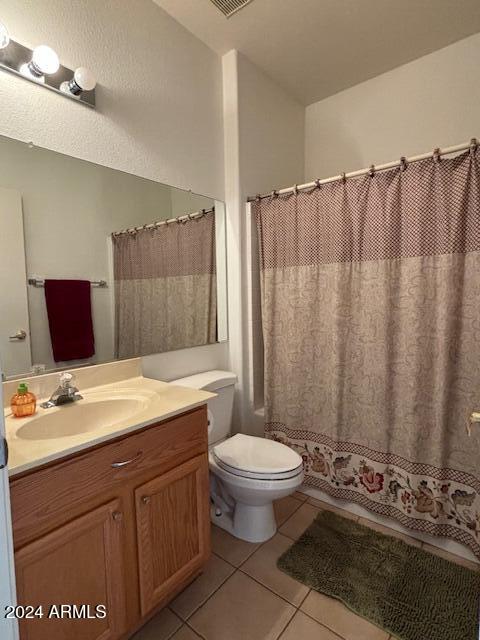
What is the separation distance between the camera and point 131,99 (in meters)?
1.52

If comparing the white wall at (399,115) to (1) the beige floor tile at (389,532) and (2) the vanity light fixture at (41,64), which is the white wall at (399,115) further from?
(1) the beige floor tile at (389,532)

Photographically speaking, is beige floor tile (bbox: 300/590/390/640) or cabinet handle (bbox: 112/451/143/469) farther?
beige floor tile (bbox: 300/590/390/640)

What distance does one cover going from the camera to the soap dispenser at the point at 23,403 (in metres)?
1.09

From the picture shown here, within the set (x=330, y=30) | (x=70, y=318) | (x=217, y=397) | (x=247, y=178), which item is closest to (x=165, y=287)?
(x=70, y=318)

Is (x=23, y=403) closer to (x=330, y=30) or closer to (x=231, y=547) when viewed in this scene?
(x=231, y=547)

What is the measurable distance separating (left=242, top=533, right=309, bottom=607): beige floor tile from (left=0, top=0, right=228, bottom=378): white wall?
96 centimetres

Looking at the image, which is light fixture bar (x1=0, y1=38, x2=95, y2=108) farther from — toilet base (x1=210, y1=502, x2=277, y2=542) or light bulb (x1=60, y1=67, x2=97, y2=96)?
toilet base (x1=210, y1=502, x2=277, y2=542)

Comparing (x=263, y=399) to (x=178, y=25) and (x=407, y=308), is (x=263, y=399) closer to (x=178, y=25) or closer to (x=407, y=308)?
(x=407, y=308)

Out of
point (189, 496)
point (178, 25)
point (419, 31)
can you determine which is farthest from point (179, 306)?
point (419, 31)

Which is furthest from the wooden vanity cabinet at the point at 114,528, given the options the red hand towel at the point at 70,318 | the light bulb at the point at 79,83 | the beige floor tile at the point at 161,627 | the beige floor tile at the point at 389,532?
the light bulb at the point at 79,83

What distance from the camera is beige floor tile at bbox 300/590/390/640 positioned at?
116 centimetres

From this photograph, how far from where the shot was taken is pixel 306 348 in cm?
190

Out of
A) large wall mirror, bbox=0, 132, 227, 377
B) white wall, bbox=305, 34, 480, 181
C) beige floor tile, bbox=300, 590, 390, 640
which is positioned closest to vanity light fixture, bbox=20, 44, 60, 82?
large wall mirror, bbox=0, 132, 227, 377

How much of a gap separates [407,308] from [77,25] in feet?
6.20
